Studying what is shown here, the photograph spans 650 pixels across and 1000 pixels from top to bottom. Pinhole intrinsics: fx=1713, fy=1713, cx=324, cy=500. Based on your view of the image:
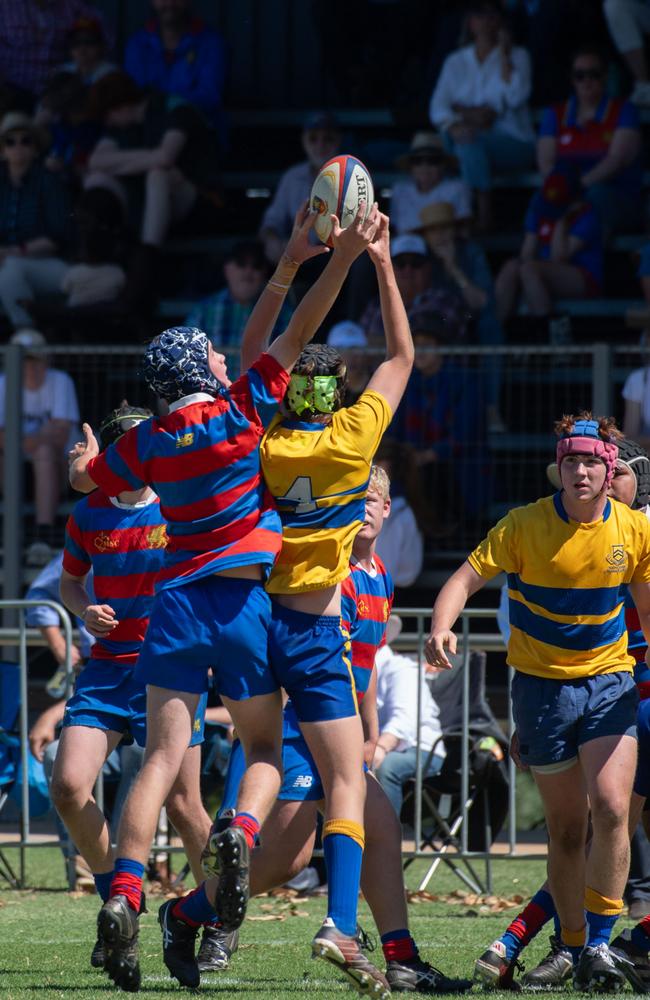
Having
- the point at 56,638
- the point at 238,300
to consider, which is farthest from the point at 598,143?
the point at 56,638

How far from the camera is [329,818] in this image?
200 inches

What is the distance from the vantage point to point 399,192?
41.1 ft

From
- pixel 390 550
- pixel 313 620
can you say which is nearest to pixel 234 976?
pixel 313 620

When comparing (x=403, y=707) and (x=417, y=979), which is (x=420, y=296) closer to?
(x=403, y=707)

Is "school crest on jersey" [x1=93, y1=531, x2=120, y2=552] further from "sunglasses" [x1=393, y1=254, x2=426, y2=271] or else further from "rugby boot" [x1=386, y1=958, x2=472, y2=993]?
"sunglasses" [x1=393, y1=254, x2=426, y2=271]

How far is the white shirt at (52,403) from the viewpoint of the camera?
1102 centimetres

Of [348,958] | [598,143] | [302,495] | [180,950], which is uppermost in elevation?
→ [598,143]

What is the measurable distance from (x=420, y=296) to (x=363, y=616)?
5.73m

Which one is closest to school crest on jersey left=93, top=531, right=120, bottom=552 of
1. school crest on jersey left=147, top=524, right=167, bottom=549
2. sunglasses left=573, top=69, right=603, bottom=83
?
school crest on jersey left=147, top=524, right=167, bottom=549

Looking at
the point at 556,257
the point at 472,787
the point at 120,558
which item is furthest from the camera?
the point at 556,257

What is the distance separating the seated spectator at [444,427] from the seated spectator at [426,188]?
1938mm

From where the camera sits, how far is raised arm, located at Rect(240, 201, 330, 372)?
539 cm

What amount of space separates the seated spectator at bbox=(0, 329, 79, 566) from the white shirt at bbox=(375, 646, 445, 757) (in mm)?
3102

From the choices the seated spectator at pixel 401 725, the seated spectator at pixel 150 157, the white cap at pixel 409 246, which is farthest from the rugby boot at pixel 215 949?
the seated spectator at pixel 150 157
